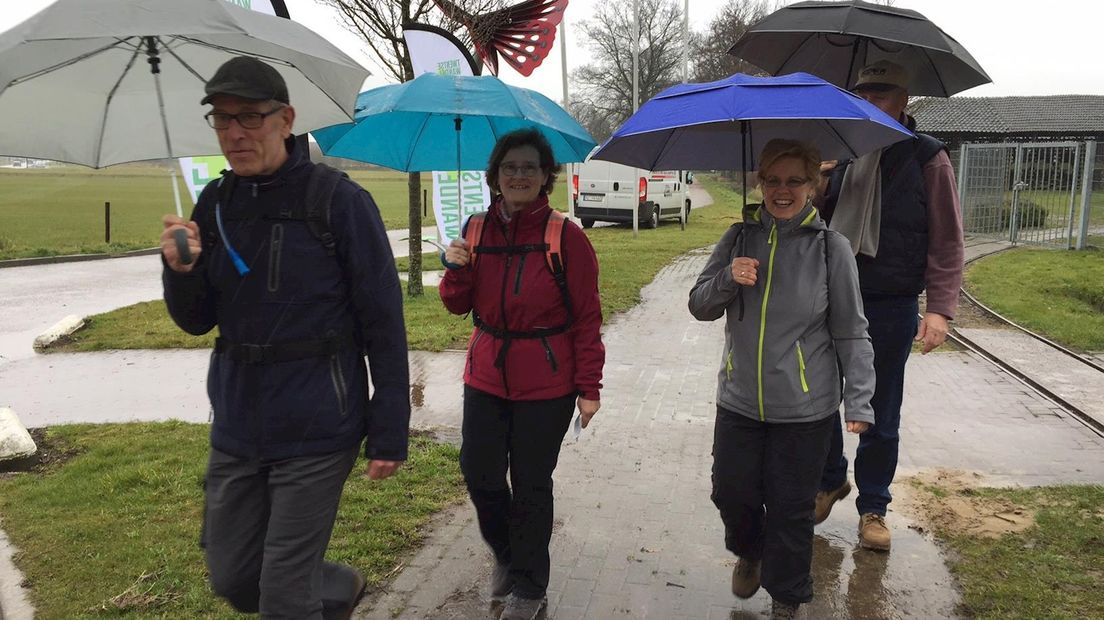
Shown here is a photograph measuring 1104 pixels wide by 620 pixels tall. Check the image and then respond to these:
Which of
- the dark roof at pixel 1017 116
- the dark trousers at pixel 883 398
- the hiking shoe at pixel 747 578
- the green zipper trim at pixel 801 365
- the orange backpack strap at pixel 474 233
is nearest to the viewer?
the green zipper trim at pixel 801 365

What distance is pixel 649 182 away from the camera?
2503 cm

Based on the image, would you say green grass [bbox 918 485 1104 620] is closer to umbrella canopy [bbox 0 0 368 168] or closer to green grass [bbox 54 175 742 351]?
umbrella canopy [bbox 0 0 368 168]

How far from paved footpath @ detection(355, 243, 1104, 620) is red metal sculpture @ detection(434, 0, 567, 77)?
5.49 meters

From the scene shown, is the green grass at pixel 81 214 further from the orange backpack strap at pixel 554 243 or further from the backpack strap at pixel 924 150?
the backpack strap at pixel 924 150

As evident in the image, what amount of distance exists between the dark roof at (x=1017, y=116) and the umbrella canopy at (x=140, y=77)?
1199 inches

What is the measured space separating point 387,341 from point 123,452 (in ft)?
12.3

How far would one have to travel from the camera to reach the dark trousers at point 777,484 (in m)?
3.04

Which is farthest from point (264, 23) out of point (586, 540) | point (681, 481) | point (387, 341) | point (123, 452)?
point (123, 452)

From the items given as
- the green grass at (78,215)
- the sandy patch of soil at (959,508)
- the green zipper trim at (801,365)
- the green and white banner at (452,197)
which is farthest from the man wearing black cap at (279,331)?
the green and white banner at (452,197)

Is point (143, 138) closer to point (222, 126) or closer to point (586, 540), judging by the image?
point (222, 126)

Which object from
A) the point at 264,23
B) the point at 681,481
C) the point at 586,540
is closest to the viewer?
the point at 264,23

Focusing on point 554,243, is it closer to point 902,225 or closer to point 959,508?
point 902,225

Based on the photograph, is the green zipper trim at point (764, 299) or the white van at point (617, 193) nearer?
the green zipper trim at point (764, 299)

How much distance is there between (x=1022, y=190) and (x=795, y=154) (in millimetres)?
18212
